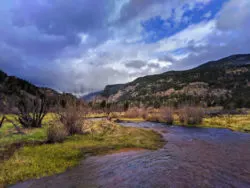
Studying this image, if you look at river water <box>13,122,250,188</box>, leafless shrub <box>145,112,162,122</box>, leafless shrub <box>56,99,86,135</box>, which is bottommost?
river water <box>13,122,250,188</box>

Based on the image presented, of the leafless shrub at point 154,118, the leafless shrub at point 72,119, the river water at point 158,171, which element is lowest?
the river water at point 158,171

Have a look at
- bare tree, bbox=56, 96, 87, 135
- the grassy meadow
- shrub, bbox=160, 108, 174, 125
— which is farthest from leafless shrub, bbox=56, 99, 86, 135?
shrub, bbox=160, 108, 174, 125

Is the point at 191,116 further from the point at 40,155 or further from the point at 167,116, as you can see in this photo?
the point at 40,155

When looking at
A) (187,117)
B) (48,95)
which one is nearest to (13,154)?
(48,95)

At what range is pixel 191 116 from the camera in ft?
105

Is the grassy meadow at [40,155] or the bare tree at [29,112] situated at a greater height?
the bare tree at [29,112]

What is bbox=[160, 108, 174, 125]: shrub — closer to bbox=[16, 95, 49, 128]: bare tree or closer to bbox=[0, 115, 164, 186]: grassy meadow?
bbox=[0, 115, 164, 186]: grassy meadow

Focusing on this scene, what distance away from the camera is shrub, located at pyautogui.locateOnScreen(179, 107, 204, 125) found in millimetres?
31127

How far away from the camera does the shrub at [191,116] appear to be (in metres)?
31.1

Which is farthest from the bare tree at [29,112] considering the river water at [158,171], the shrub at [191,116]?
the shrub at [191,116]

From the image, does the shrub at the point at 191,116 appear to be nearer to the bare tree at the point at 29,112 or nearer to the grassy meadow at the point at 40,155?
the grassy meadow at the point at 40,155

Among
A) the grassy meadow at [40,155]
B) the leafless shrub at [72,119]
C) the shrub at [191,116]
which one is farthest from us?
the shrub at [191,116]

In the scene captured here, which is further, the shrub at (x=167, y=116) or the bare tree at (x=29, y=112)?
the shrub at (x=167, y=116)

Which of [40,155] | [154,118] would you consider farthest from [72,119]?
[154,118]
